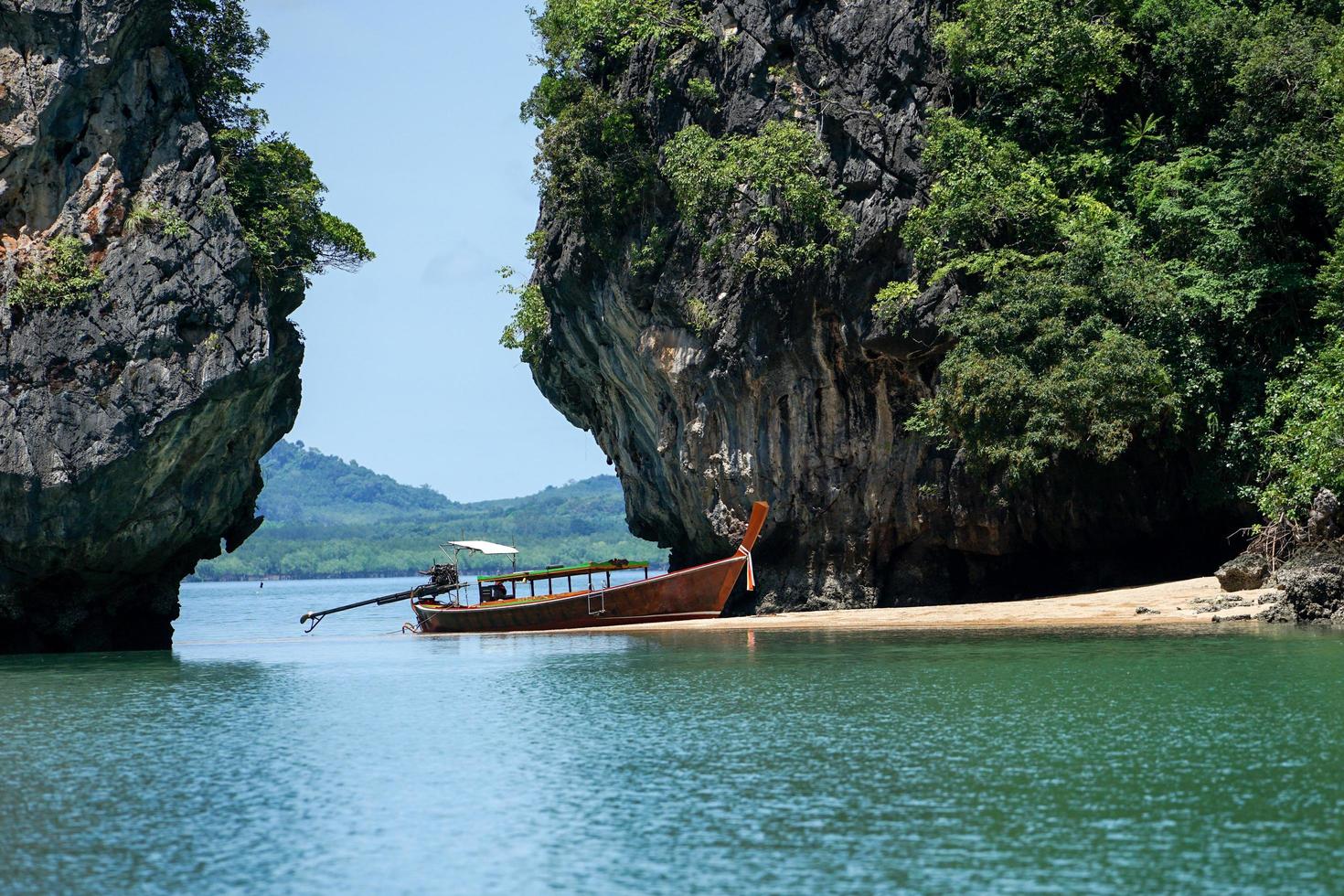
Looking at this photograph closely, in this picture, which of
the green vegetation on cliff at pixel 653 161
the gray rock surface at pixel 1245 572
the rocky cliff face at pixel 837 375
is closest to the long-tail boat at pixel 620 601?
the rocky cliff face at pixel 837 375

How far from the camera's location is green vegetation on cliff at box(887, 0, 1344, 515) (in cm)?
2553

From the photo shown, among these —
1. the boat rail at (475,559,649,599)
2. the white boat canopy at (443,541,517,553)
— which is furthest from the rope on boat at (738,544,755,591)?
the white boat canopy at (443,541,517,553)

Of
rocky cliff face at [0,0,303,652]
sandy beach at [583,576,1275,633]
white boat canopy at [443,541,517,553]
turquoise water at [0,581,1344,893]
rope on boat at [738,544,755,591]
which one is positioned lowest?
turquoise water at [0,581,1344,893]

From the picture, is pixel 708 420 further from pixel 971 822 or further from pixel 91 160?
pixel 971 822

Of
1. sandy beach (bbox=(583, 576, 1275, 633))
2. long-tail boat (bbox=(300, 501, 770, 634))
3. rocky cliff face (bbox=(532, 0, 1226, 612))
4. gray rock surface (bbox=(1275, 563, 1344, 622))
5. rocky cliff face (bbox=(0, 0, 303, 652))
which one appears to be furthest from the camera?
long-tail boat (bbox=(300, 501, 770, 634))

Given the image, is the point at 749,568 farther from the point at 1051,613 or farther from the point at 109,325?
the point at 109,325

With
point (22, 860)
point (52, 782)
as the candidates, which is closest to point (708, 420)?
point (52, 782)

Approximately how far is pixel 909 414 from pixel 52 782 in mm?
21267

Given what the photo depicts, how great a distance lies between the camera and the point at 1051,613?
26688 mm

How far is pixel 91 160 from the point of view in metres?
28.9

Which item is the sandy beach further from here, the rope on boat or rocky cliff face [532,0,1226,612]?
rocky cliff face [532,0,1226,612]

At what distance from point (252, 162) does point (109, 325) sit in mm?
5872

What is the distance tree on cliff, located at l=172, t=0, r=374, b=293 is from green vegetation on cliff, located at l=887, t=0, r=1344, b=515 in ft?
46.7

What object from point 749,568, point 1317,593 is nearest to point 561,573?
point 749,568
